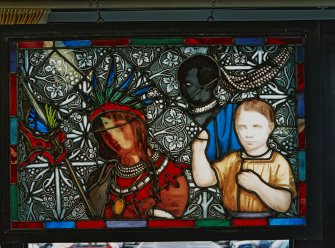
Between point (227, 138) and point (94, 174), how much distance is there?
18.8 inches

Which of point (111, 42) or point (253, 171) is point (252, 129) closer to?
point (253, 171)

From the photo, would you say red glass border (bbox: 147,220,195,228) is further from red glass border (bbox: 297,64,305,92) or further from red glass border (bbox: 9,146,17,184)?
red glass border (bbox: 297,64,305,92)

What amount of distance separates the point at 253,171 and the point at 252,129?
14 cm

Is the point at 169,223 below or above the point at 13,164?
below

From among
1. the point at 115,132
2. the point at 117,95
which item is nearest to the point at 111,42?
the point at 117,95

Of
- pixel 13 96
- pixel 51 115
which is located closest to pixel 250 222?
pixel 51 115

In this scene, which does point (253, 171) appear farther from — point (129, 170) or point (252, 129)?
point (129, 170)

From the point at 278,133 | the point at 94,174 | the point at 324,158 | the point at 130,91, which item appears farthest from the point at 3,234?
the point at 324,158

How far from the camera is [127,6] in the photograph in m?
1.80

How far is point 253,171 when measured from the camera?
165 cm

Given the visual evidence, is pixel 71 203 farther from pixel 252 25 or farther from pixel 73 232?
pixel 252 25

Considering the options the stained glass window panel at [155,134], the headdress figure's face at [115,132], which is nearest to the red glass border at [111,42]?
the stained glass window panel at [155,134]

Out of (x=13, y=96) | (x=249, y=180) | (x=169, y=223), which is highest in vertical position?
(x=13, y=96)

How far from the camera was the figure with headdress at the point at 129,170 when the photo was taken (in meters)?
1.66
